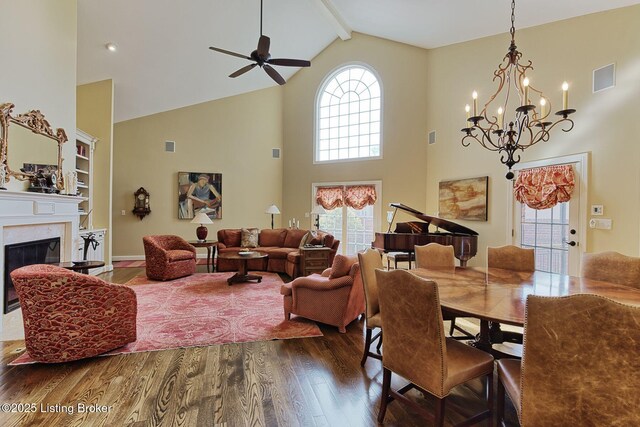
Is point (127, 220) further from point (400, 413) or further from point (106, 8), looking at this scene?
point (400, 413)

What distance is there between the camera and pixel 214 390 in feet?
7.63

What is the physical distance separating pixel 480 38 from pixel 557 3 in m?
1.66

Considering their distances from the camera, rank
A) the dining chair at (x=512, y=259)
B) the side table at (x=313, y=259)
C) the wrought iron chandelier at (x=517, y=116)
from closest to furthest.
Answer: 1. the wrought iron chandelier at (x=517, y=116)
2. the dining chair at (x=512, y=259)
3. the side table at (x=313, y=259)

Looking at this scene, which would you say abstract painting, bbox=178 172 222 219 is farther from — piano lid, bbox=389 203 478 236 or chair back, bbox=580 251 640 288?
chair back, bbox=580 251 640 288

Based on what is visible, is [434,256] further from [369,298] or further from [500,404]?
[500,404]

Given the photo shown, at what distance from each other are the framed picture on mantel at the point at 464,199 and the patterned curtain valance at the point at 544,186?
70 centimetres

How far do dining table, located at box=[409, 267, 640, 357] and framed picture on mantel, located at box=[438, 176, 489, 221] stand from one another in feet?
9.21

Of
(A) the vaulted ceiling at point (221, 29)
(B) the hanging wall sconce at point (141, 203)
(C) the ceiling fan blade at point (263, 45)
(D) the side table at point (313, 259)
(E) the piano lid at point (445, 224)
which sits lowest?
(D) the side table at point (313, 259)

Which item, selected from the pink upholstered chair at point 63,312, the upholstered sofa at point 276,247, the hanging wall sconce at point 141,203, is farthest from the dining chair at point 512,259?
the hanging wall sconce at point 141,203

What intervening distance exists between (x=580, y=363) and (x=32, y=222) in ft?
17.5

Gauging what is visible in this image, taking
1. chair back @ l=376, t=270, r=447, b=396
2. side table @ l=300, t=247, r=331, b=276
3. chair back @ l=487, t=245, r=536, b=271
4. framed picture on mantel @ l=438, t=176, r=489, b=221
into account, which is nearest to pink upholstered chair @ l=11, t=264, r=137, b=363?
chair back @ l=376, t=270, r=447, b=396

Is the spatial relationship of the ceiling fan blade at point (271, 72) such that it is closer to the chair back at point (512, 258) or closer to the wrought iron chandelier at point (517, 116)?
the wrought iron chandelier at point (517, 116)

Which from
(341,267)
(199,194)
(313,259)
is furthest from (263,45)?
(199,194)

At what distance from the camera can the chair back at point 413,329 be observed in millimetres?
1682
